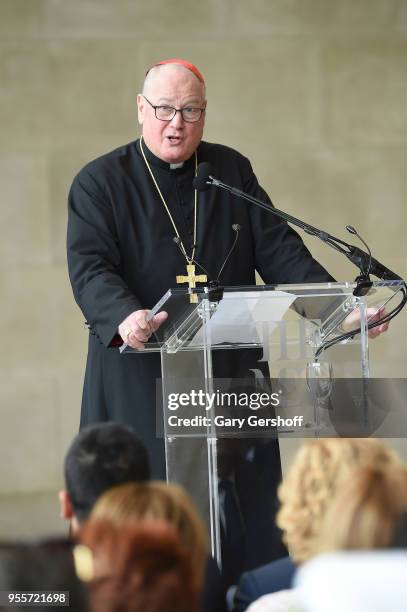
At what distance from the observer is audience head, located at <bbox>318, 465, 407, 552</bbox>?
66.9 inches

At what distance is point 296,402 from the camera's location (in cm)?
324

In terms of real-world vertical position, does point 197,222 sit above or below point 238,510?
above

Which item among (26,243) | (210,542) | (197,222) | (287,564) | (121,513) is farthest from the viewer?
(26,243)

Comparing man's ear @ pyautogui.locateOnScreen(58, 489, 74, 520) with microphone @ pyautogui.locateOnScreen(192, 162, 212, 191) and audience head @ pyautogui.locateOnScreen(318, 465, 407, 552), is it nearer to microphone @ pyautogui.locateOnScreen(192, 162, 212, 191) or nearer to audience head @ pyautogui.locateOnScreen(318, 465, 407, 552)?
audience head @ pyautogui.locateOnScreen(318, 465, 407, 552)

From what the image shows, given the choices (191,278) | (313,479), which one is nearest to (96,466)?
(313,479)

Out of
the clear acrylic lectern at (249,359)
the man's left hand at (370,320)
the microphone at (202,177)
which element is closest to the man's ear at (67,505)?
the clear acrylic lectern at (249,359)

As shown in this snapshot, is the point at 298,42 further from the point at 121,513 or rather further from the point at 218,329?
the point at 121,513

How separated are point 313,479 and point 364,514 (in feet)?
1.28

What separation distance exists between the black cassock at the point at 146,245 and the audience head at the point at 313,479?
1778 mm

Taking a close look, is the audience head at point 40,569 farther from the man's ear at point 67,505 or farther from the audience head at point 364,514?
the man's ear at point 67,505

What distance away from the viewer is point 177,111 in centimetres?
413

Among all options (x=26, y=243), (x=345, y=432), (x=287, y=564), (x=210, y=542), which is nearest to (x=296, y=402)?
(x=345, y=432)

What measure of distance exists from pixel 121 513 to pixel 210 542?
1.46 meters

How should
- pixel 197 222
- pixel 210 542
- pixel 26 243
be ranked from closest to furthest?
1. pixel 210 542
2. pixel 197 222
3. pixel 26 243
